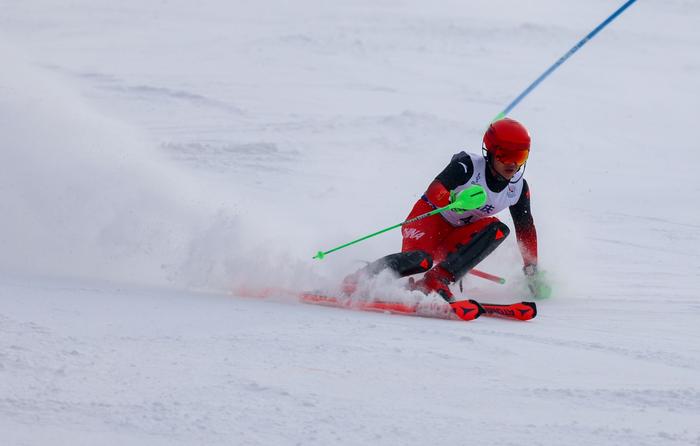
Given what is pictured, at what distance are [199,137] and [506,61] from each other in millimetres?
8137

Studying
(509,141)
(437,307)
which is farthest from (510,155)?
(437,307)

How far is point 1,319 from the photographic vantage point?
13.2ft

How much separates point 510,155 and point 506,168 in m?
0.11

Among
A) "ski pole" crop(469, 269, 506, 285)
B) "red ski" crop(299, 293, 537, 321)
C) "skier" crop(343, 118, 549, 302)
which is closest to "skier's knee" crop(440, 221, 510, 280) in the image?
"skier" crop(343, 118, 549, 302)

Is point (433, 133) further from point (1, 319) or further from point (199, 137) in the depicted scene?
point (1, 319)

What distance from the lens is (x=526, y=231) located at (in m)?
6.18

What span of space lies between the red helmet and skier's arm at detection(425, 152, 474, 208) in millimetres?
230

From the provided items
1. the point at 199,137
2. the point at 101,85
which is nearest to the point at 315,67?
the point at 101,85

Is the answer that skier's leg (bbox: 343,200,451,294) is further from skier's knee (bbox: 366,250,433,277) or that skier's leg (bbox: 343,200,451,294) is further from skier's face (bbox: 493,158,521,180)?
skier's face (bbox: 493,158,521,180)

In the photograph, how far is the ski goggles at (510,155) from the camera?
561cm

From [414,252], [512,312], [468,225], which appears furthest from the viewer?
[468,225]

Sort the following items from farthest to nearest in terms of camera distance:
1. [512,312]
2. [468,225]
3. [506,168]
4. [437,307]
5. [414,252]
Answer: [468,225] < [506,168] < [414,252] < [512,312] < [437,307]

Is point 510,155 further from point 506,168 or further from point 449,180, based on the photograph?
point 449,180

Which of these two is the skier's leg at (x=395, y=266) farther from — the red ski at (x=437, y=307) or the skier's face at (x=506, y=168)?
the skier's face at (x=506, y=168)
